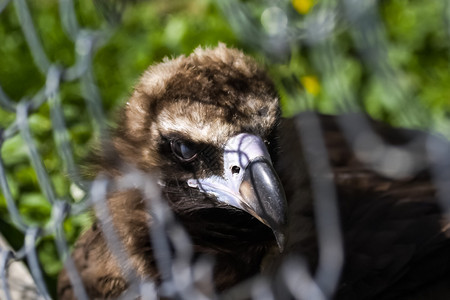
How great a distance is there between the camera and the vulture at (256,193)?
166cm

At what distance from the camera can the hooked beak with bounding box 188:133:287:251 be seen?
1.52 meters

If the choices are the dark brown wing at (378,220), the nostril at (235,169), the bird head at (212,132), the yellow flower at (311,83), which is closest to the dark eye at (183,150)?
the bird head at (212,132)

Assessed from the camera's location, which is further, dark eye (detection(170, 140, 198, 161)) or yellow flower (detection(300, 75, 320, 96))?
yellow flower (detection(300, 75, 320, 96))

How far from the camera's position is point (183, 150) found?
1.72 meters

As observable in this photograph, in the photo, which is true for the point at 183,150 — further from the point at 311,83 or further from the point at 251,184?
the point at 311,83

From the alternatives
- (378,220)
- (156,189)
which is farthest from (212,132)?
(378,220)

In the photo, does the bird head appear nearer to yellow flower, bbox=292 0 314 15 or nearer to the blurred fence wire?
the blurred fence wire

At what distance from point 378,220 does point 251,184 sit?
23.7 inches

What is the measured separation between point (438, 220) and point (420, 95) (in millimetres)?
1157

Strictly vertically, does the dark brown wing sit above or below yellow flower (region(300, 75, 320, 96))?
below

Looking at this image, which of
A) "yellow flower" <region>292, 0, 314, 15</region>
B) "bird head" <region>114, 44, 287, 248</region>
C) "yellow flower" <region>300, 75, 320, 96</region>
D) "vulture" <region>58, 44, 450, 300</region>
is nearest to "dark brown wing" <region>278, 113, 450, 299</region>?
"vulture" <region>58, 44, 450, 300</region>

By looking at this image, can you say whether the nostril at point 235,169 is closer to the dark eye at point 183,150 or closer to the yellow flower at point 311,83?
the dark eye at point 183,150

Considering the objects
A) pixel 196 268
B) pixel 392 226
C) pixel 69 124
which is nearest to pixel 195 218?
pixel 196 268

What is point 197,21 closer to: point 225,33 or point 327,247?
point 225,33
